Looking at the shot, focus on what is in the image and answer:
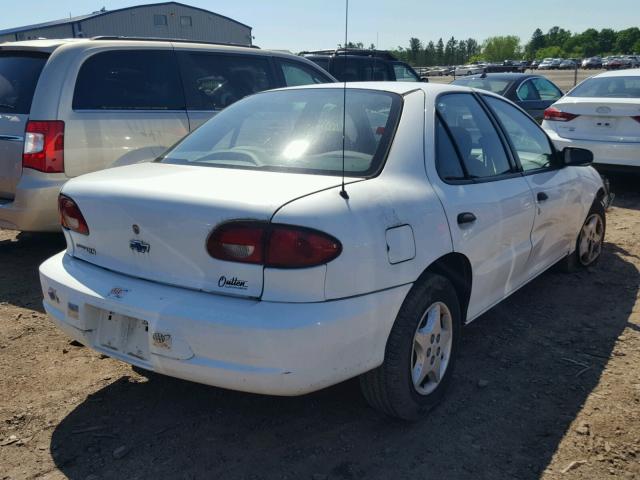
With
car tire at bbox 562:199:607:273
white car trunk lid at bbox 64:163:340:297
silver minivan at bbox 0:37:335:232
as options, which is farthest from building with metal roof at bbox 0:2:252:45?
white car trunk lid at bbox 64:163:340:297

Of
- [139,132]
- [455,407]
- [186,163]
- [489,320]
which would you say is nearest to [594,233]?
[489,320]

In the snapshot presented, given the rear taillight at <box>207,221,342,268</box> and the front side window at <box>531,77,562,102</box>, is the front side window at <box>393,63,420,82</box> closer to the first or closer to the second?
the front side window at <box>531,77,562,102</box>

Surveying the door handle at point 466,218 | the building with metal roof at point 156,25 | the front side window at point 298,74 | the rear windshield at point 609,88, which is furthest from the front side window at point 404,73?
the building with metal roof at point 156,25

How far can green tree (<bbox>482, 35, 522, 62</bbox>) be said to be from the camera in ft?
447

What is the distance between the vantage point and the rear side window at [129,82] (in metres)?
4.87

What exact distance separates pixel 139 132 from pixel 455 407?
349cm

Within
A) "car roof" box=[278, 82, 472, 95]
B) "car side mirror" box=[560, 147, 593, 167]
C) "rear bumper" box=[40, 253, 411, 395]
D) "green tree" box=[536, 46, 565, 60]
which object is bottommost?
"green tree" box=[536, 46, 565, 60]

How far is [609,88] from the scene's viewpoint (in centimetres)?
816

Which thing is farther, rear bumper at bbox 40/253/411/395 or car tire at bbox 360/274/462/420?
car tire at bbox 360/274/462/420

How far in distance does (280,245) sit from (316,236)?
141 millimetres

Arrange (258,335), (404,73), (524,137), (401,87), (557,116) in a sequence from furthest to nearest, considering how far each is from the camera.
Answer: (404,73) < (557,116) < (524,137) < (401,87) < (258,335)

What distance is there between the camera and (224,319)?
2.29m

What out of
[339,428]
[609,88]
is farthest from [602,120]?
[339,428]

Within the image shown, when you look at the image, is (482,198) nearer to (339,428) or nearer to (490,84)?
(339,428)
